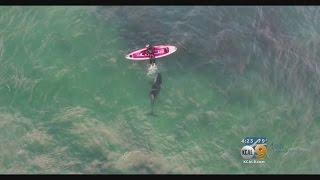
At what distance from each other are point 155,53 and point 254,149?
15.1 ft

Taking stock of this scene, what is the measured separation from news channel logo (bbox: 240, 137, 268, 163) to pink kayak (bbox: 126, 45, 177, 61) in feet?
12.9

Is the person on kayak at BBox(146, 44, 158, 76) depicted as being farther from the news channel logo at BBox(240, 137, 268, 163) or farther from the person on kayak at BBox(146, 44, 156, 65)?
the news channel logo at BBox(240, 137, 268, 163)

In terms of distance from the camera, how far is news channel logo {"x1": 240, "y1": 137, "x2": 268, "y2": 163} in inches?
655

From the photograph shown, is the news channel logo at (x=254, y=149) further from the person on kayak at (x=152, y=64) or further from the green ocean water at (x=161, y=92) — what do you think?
the person on kayak at (x=152, y=64)

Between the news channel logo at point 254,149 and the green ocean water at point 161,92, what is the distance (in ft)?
0.55

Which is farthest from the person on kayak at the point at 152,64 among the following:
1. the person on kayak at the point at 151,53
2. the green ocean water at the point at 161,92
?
the green ocean water at the point at 161,92

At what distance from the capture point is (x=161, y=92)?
17.3m

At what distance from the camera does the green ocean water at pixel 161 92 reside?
16.2 metres

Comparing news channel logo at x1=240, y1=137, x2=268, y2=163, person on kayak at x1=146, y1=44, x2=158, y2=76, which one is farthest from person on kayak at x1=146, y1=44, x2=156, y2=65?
news channel logo at x1=240, y1=137, x2=268, y2=163

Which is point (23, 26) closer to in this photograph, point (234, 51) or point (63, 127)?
point (63, 127)

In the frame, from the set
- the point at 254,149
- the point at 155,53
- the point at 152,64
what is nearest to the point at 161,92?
the point at 152,64

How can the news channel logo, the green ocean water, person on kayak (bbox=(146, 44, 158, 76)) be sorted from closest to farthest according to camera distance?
the green ocean water
the news channel logo
person on kayak (bbox=(146, 44, 158, 76))

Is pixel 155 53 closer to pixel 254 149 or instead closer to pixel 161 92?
pixel 161 92
